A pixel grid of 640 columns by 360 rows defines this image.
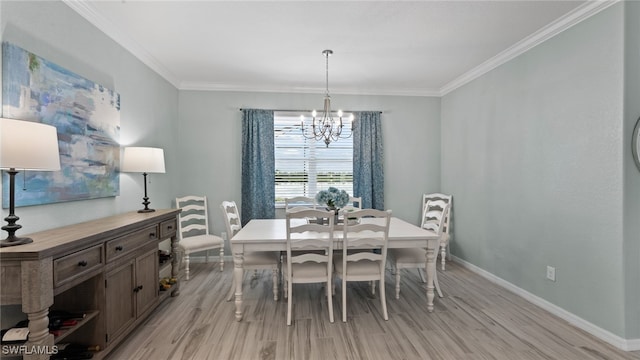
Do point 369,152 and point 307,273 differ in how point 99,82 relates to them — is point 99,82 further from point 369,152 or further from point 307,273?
point 369,152

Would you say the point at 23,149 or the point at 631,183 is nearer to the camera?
the point at 23,149

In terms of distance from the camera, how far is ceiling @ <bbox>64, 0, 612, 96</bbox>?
98.3 inches

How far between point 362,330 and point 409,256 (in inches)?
→ 36.4

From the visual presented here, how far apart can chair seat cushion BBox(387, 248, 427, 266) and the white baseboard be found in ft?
4.00

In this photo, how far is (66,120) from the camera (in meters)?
2.20

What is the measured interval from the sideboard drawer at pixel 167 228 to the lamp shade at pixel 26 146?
130 cm

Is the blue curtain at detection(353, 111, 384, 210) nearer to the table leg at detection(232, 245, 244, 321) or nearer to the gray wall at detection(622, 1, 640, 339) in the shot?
the table leg at detection(232, 245, 244, 321)

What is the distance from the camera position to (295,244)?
2639 millimetres

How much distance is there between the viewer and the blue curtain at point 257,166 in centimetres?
461

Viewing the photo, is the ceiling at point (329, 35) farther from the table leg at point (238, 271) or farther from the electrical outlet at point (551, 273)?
the electrical outlet at point (551, 273)

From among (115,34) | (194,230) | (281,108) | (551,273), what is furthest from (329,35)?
(194,230)

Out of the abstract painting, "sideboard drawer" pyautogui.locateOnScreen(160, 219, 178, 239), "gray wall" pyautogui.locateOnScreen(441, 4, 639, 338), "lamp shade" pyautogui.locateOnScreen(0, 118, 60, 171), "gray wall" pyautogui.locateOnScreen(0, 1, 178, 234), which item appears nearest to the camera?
"lamp shade" pyautogui.locateOnScreen(0, 118, 60, 171)

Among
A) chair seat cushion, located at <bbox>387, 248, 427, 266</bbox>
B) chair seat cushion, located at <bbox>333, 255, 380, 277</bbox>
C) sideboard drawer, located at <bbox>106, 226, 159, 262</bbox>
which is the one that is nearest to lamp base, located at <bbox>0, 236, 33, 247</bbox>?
sideboard drawer, located at <bbox>106, 226, 159, 262</bbox>

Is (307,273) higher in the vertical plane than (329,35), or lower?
lower
